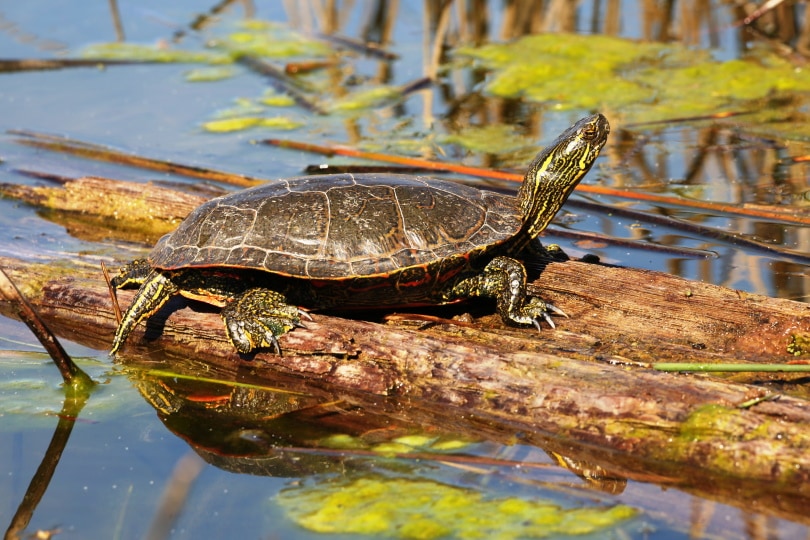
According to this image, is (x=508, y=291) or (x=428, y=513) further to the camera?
(x=508, y=291)

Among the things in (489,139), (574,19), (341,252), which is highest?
(574,19)

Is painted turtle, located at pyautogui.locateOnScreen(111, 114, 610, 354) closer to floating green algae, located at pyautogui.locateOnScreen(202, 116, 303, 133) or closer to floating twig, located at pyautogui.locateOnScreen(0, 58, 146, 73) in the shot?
Result: floating green algae, located at pyautogui.locateOnScreen(202, 116, 303, 133)

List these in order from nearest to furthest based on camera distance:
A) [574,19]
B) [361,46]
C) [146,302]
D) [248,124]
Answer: [146,302] < [248,124] < [361,46] < [574,19]

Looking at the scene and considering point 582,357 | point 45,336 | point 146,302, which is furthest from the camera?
point 146,302

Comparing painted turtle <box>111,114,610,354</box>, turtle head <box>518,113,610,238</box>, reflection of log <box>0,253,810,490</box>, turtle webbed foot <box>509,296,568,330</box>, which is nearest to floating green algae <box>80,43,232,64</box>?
reflection of log <box>0,253,810,490</box>

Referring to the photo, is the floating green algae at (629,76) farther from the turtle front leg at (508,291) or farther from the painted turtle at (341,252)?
the turtle front leg at (508,291)

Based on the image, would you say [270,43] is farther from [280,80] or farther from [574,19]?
[574,19]

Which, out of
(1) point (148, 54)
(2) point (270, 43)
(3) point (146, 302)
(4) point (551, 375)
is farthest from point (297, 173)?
(1) point (148, 54)

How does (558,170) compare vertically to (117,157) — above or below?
above
